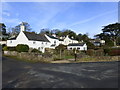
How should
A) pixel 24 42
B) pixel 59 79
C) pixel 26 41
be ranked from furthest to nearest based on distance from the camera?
pixel 24 42 → pixel 26 41 → pixel 59 79

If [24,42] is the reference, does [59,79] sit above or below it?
below

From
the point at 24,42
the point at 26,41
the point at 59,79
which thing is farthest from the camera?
the point at 24,42

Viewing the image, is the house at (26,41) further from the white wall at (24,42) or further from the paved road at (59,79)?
the paved road at (59,79)

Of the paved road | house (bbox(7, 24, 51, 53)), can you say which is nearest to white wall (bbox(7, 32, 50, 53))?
house (bbox(7, 24, 51, 53))

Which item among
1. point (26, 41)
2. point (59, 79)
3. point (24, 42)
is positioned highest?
point (26, 41)

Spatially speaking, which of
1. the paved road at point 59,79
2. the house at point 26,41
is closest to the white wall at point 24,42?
the house at point 26,41

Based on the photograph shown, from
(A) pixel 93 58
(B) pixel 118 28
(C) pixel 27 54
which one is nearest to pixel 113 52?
(A) pixel 93 58

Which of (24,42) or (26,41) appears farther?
(24,42)

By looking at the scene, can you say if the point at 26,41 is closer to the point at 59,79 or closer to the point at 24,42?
the point at 24,42

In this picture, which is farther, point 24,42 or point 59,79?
point 24,42

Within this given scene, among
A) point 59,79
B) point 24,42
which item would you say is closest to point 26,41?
point 24,42

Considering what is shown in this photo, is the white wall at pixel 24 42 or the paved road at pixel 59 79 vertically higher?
the white wall at pixel 24 42

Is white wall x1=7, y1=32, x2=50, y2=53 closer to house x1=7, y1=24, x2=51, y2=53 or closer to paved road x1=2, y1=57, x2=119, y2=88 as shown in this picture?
house x1=7, y1=24, x2=51, y2=53

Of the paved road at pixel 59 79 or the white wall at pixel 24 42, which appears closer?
the paved road at pixel 59 79
